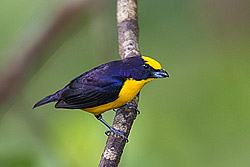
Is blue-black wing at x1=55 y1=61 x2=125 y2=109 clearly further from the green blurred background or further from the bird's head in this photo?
the green blurred background

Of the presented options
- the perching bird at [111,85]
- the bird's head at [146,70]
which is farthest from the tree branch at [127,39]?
the bird's head at [146,70]

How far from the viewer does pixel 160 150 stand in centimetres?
341

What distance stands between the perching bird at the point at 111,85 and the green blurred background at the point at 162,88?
0.36 meters

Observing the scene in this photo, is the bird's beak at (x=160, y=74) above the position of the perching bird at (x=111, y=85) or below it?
above

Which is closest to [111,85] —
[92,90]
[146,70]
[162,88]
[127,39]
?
[92,90]

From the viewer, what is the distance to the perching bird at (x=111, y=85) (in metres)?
2.57

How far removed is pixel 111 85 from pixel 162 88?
4.96 ft

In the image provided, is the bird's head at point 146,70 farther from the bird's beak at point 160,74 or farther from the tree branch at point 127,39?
the tree branch at point 127,39

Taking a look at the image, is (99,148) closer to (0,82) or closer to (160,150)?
(160,150)

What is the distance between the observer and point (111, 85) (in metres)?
2.58

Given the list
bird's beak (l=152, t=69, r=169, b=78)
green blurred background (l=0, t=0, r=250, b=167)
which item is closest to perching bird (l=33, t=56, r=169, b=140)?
bird's beak (l=152, t=69, r=169, b=78)

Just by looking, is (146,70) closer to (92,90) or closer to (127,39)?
(92,90)

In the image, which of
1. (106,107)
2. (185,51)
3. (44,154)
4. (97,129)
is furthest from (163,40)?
(44,154)

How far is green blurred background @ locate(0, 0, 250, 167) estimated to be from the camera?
10.5 feet
